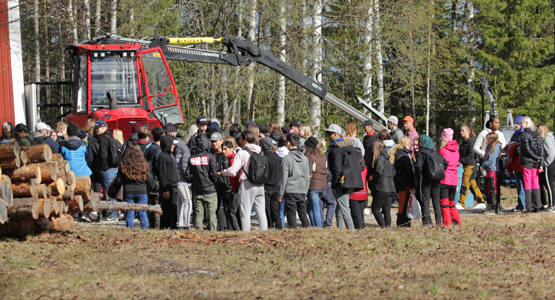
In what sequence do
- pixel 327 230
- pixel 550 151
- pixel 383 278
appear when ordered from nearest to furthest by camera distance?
pixel 383 278
pixel 327 230
pixel 550 151

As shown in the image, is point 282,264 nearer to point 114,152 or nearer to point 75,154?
point 114,152

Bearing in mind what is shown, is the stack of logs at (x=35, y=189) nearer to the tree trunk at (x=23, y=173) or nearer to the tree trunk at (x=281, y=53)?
the tree trunk at (x=23, y=173)

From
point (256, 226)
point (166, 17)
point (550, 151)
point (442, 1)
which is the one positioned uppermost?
point (442, 1)

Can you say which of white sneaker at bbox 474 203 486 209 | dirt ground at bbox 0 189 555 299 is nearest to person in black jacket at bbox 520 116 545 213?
white sneaker at bbox 474 203 486 209

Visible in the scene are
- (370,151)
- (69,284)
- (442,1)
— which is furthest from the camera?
(442,1)

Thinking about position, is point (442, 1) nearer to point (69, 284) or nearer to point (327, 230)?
point (327, 230)

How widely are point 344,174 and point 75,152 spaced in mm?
5309

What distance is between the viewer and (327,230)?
9.44 m

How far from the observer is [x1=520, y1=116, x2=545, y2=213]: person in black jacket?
12.3 m

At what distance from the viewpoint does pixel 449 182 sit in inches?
407

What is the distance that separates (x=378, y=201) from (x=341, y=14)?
42.9ft

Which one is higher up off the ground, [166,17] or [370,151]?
[166,17]

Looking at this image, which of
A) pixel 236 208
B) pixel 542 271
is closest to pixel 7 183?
pixel 236 208

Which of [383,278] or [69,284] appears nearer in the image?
[69,284]
